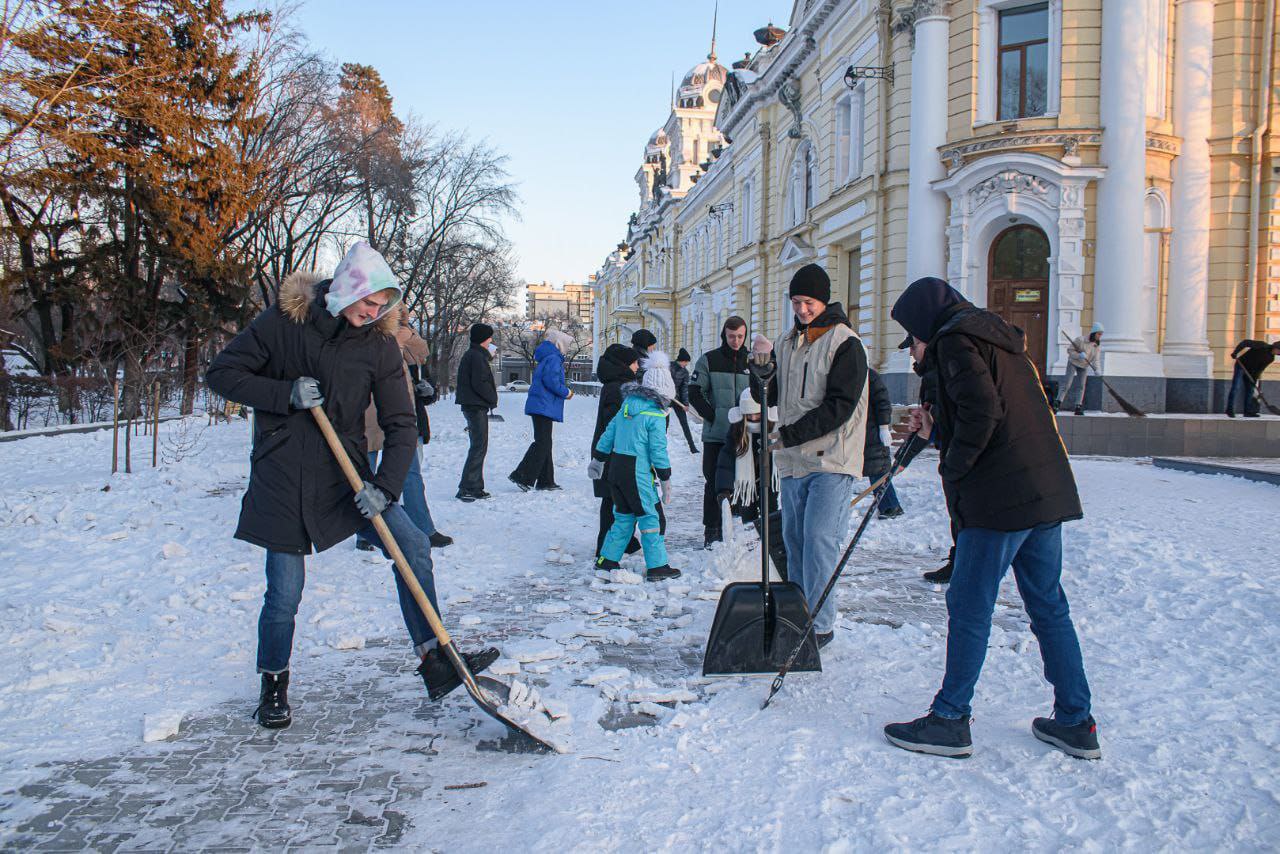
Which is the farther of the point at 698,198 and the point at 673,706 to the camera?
the point at 698,198

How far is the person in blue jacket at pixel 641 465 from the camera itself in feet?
20.2

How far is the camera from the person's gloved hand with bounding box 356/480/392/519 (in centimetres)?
348

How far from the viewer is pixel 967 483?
3334mm

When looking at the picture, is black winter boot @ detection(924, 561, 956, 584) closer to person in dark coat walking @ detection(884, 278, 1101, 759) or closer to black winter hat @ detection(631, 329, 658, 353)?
person in dark coat walking @ detection(884, 278, 1101, 759)

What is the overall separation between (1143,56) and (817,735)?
18.3m

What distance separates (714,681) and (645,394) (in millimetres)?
2574

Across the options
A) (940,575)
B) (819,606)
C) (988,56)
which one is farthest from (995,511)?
(988,56)

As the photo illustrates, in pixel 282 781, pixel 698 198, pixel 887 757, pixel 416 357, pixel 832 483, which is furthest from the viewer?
pixel 698 198

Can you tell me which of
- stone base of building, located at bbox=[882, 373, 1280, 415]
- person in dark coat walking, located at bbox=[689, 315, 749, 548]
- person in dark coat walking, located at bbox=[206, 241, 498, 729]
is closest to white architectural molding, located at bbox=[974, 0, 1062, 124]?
stone base of building, located at bbox=[882, 373, 1280, 415]

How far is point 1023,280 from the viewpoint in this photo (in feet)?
61.9

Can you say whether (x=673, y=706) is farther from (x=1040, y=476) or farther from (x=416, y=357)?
(x=416, y=357)

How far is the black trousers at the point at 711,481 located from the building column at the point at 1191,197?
14512 millimetres

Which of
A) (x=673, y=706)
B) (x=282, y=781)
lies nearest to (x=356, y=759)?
(x=282, y=781)

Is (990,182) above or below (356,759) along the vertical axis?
above
